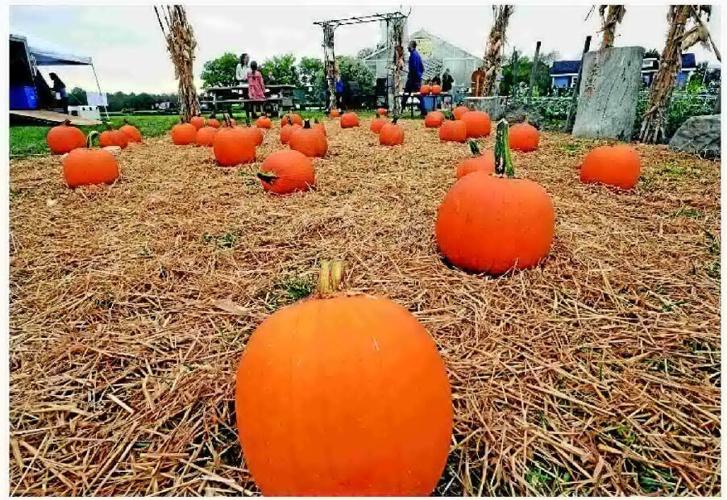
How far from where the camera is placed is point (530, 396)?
5.52 feet

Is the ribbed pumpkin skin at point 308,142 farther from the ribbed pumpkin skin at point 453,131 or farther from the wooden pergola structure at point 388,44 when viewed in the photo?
the wooden pergola structure at point 388,44

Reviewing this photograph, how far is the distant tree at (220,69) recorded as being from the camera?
34.0 m

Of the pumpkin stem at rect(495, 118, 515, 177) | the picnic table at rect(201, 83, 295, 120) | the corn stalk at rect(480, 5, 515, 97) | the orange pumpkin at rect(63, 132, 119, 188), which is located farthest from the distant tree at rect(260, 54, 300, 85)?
the pumpkin stem at rect(495, 118, 515, 177)

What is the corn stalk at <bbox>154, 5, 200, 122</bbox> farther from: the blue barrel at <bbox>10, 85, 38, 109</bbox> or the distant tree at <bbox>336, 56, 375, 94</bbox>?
the distant tree at <bbox>336, 56, 375, 94</bbox>

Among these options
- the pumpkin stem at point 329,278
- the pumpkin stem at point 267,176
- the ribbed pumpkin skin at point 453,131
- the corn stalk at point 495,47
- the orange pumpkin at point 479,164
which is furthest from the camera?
the corn stalk at point 495,47

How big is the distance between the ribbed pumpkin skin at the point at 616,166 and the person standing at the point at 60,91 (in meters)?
19.1

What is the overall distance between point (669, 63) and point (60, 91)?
19.1 m

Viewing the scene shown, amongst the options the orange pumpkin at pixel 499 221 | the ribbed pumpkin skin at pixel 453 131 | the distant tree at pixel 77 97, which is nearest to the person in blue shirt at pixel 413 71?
the ribbed pumpkin skin at pixel 453 131

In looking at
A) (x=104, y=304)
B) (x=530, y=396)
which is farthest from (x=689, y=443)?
(x=104, y=304)

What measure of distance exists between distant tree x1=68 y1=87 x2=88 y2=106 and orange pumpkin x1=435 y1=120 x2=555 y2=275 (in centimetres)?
2179

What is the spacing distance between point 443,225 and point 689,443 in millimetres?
1468

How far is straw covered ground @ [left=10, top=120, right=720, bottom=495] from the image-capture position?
1.43 metres

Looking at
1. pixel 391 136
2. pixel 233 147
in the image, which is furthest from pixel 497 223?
pixel 391 136

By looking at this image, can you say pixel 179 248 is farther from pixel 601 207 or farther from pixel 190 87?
pixel 190 87
